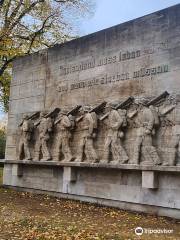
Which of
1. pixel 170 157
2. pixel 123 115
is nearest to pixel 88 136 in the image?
pixel 123 115

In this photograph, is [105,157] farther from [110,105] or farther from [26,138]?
[26,138]

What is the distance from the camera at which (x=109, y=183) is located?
44.9 feet

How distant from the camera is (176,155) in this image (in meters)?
11.7

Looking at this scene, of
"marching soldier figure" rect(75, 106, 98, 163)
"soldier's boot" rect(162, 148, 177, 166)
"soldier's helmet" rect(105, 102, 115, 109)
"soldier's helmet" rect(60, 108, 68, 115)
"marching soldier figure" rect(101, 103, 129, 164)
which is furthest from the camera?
"soldier's helmet" rect(60, 108, 68, 115)

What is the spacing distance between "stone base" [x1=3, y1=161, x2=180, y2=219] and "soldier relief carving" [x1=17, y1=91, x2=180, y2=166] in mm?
268

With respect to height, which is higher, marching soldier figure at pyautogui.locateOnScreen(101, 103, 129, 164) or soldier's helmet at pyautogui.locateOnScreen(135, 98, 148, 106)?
soldier's helmet at pyautogui.locateOnScreen(135, 98, 148, 106)

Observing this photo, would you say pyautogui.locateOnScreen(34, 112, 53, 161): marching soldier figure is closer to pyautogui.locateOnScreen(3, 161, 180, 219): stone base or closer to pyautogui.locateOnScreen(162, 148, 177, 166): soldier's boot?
pyautogui.locateOnScreen(3, 161, 180, 219): stone base

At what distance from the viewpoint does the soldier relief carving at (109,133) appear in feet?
39.9

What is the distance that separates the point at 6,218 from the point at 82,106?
514 cm

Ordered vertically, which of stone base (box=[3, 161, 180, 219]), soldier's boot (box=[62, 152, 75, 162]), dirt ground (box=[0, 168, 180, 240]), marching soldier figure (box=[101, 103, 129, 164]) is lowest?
dirt ground (box=[0, 168, 180, 240])

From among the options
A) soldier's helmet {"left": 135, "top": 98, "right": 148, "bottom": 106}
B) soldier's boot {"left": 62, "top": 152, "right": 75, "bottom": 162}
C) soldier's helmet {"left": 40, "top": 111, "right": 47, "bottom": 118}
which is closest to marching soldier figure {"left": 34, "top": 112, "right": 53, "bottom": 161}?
soldier's helmet {"left": 40, "top": 111, "right": 47, "bottom": 118}

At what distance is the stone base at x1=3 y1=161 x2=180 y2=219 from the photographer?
11.9 meters

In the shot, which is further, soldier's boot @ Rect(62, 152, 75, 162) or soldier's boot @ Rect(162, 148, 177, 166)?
soldier's boot @ Rect(62, 152, 75, 162)

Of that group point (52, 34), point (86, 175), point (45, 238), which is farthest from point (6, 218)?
point (52, 34)
